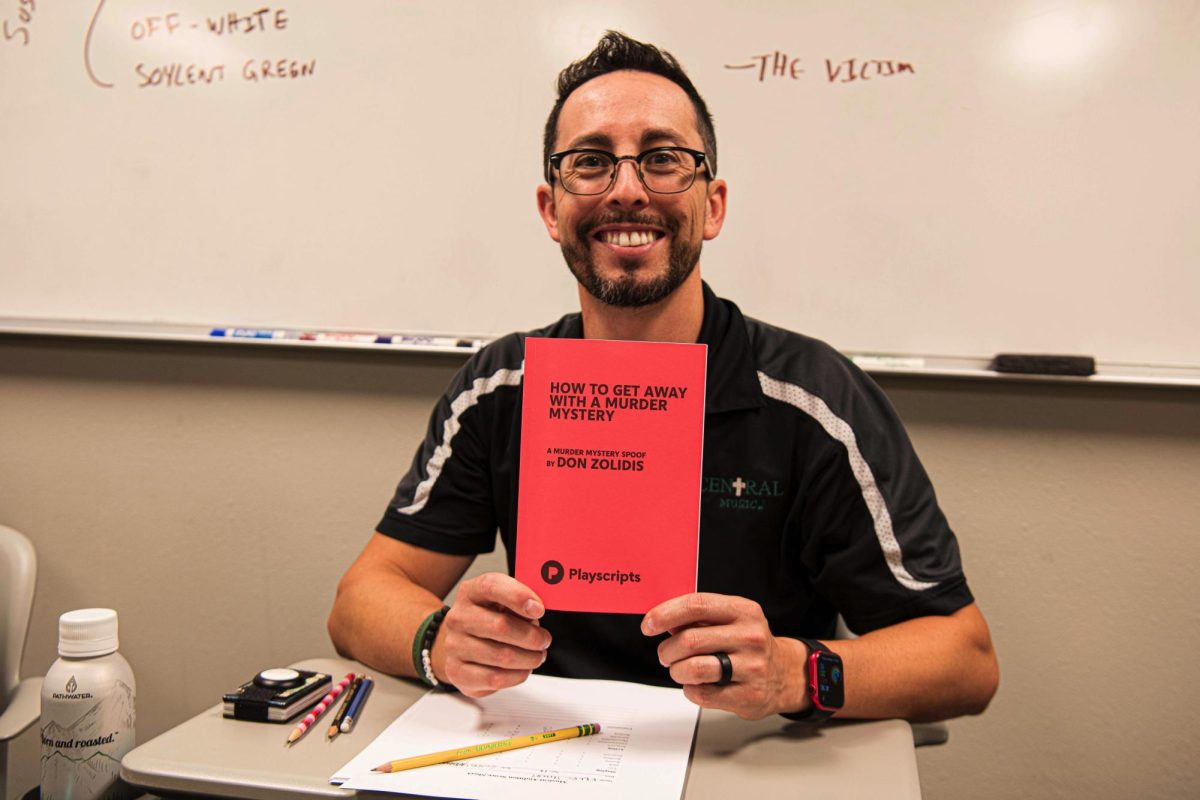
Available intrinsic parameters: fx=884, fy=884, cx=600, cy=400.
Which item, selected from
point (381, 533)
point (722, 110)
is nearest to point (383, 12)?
point (722, 110)

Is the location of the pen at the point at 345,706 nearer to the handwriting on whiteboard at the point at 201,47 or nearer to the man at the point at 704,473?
the man at the point at 704,473

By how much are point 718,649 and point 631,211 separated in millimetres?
603

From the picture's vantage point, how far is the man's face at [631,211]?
118cm

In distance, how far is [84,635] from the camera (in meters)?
0.78

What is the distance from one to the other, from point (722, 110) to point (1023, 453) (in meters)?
0.83

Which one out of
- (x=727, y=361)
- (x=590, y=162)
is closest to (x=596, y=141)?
(x=590, y=162)

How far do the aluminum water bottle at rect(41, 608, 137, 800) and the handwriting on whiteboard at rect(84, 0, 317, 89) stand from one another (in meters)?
1.36

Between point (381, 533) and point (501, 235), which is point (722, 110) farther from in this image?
point (381, 533)

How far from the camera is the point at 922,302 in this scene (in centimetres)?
158

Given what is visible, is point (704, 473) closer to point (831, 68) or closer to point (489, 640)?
point (489, 640)

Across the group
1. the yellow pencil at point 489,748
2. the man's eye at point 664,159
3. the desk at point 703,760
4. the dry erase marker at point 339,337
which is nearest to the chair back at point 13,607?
the dry erase marker at point 339,337

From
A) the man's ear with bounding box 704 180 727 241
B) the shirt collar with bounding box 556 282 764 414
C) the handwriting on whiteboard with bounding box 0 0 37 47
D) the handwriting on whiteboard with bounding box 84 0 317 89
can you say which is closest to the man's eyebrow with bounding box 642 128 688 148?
the man's ear with bounding box 704 180 727 241

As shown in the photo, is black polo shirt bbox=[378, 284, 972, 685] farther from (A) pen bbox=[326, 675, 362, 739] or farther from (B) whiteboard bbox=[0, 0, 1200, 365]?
(B) whiteboard bbox=[0, 0, 1200, 365]

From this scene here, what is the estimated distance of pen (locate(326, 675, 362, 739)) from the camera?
2.81 ft
